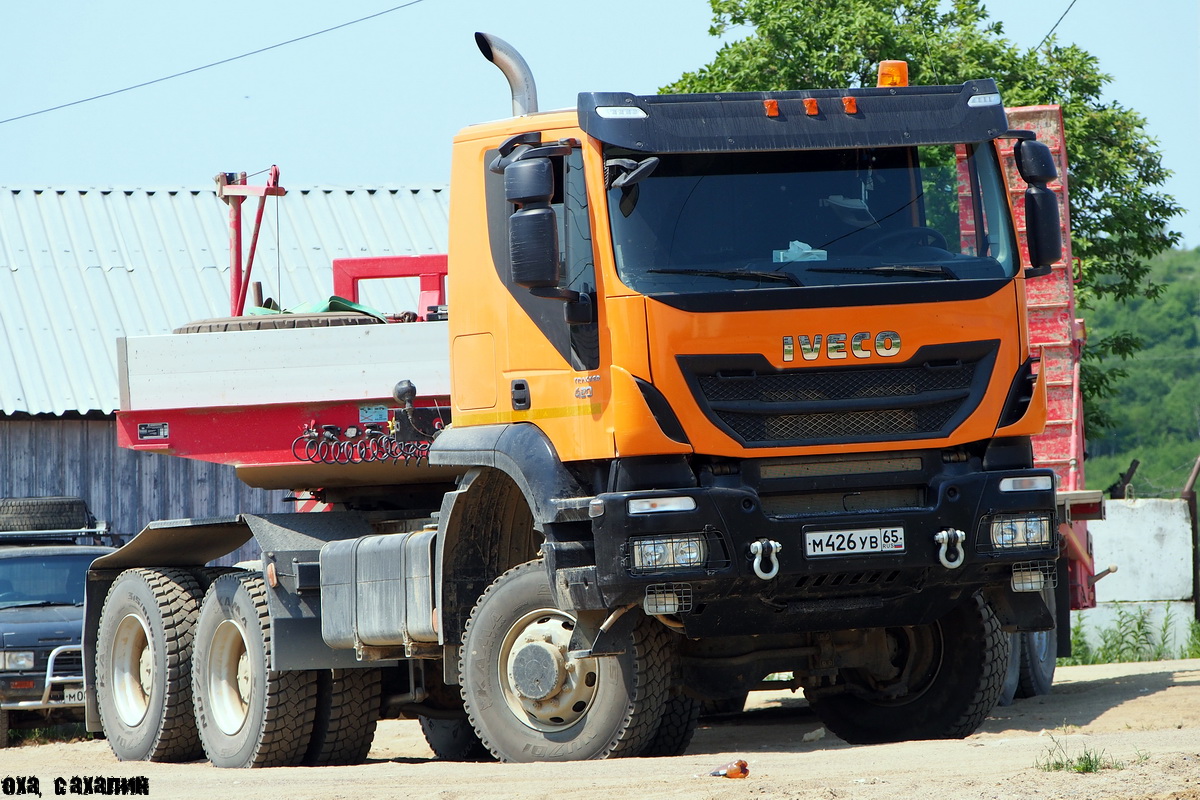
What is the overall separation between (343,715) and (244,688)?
702mm

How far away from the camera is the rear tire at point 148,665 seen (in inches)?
433

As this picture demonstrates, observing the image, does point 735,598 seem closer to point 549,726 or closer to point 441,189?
point 549,726

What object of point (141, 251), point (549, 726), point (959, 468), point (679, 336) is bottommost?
point (549, 726)

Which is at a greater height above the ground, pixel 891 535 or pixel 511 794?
pixel 891 535

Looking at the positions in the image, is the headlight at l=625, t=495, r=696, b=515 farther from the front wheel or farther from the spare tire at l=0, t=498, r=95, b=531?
the spare tire at l=0, t=498, r=95, b=531

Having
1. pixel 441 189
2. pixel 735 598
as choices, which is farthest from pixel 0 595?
pixel 441 189

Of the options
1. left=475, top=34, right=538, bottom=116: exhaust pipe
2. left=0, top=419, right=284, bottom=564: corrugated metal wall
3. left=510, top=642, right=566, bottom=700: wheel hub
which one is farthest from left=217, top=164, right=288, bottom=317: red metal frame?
left=0, top=419, right=284, bottom=564: corrugated metal wall

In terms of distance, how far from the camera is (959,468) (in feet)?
26.3

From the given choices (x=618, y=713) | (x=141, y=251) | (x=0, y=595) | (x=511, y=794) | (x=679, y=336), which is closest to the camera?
(x=511, y=794)

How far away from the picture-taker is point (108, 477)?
66.5 ft

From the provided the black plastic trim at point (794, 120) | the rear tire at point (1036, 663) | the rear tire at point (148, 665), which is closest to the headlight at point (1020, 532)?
the black plastic trim at point (794, 120)

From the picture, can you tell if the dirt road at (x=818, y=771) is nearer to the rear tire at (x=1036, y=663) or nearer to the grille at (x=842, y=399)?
the rear tire at (x=1036, y=663)

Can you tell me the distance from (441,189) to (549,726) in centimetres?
1761

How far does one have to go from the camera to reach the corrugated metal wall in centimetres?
1991
